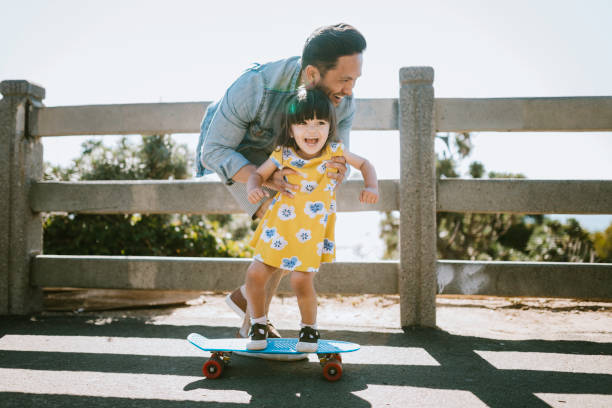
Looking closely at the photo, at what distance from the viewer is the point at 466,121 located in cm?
313

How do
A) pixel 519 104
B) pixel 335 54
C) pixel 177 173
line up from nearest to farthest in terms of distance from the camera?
pixel 335 54, pixel 519 104, pixel 177 173

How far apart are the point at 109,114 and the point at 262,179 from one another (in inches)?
77.3

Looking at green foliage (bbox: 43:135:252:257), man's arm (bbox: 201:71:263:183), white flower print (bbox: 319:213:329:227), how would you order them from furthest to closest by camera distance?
green foliage (bbox: 43:135:252:257)
man's arm (bbox: 201:71:263:183)
white flower print (bbox: 319:213:329:227)

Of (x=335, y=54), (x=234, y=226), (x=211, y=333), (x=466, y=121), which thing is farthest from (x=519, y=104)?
(x=234, y=226)

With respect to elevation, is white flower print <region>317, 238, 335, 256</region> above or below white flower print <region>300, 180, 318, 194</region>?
below

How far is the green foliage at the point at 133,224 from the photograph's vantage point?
15.9 ft

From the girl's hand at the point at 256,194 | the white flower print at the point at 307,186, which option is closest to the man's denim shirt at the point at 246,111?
the girl's hand at the point at 256,194

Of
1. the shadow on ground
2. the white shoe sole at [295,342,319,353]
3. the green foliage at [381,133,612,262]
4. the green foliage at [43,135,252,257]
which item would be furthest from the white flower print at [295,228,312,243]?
the green foliage at [381,133,612,262]

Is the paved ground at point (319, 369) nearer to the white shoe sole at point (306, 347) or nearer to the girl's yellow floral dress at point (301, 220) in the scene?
the white shoe sole at point (306, 347)

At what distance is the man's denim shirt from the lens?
222cm

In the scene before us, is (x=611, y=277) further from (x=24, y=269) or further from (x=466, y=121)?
(x=24, y=269)

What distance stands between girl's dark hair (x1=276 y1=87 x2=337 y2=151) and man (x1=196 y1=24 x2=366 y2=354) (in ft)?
0.37

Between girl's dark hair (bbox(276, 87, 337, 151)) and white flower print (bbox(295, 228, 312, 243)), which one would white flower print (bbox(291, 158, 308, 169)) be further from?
white flower print (bbox(295, 228, 312, 243))

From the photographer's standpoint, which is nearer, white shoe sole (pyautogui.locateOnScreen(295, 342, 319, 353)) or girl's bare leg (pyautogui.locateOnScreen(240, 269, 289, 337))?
white shoe sole (pyautogui.locateOnScreen(295, 342, 319, 353))
